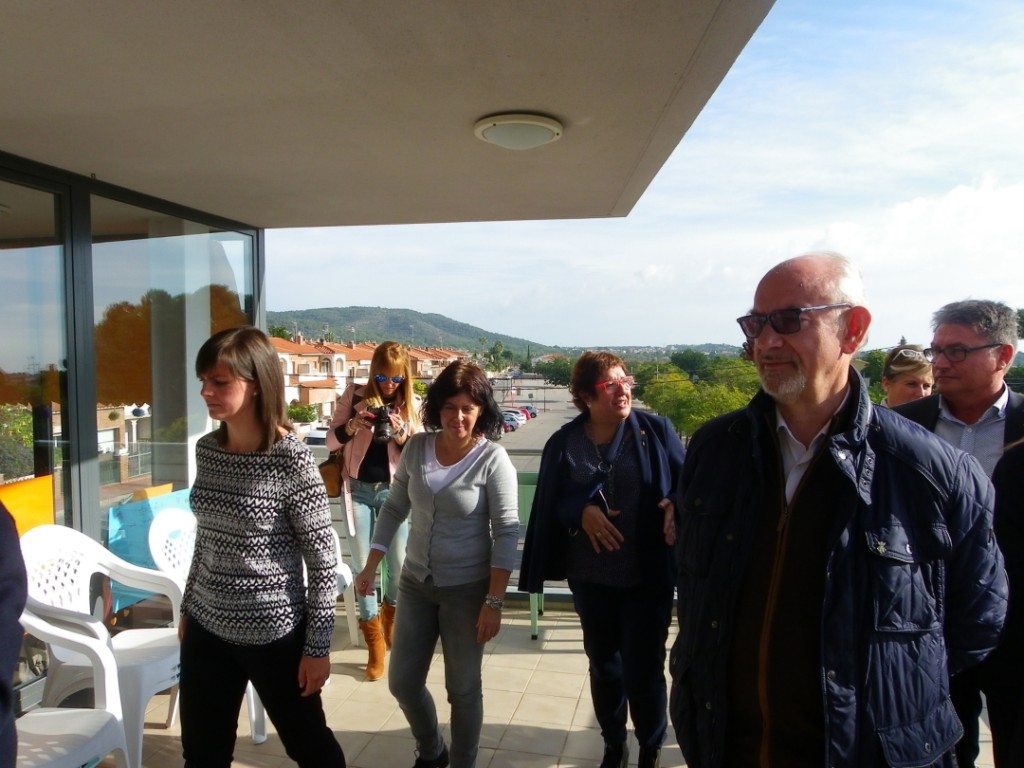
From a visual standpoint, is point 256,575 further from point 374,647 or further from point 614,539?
point 374,647

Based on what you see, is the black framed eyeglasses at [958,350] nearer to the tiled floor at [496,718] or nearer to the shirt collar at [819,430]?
the shirt collar at [819,430]

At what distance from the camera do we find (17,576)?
119 centimetres

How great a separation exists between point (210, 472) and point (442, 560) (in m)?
0.79

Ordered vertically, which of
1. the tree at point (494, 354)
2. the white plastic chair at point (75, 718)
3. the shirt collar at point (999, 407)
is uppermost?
the tree at point (494, 354)

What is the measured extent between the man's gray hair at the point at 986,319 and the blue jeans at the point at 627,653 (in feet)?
4.33

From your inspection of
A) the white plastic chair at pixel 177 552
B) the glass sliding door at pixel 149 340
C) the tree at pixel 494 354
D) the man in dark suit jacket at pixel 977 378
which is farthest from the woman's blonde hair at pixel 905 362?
the glass sliding door at pixel 149 340

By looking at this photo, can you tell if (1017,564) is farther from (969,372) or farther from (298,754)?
(298,754)

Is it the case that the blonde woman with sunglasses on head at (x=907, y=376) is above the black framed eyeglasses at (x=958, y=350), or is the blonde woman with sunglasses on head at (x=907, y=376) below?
below

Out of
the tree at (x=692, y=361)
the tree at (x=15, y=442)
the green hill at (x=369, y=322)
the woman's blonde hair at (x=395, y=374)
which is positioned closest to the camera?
the tree at (x=15, y=442)

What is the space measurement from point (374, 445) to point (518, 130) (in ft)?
5.63

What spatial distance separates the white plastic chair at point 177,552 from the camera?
284 centimetres

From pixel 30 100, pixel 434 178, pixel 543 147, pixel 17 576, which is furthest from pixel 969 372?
pixel 30 100

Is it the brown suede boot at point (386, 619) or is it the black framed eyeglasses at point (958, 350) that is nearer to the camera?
the black framed eyeglasses at point (958, 350)

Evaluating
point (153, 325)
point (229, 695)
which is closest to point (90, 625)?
point (229, 695)
